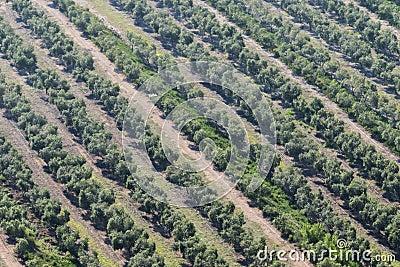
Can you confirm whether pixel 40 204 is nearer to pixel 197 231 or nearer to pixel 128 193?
pixel 128 193

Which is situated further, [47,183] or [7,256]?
[47,183]

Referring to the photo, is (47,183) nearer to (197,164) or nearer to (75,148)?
(75,148)

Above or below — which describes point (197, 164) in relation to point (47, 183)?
above

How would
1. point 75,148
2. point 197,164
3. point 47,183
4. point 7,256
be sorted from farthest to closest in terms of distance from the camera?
1. point 75,148
2. point 197,164
3. point 47,183
4. point 7,256

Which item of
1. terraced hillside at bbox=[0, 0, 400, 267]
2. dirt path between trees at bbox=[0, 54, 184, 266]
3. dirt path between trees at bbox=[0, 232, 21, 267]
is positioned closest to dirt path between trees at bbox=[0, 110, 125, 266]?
terraced hillside at bbox=[0, 0, 400, 267]

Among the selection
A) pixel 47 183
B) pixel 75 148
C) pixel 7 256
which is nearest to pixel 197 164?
pixel 75 148

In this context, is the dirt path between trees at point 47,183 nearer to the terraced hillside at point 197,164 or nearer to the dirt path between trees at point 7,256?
the terraced hillside at point 197,164

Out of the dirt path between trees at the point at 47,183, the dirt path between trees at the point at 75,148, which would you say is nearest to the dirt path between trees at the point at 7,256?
the dirt path between trees at the point at 47,183

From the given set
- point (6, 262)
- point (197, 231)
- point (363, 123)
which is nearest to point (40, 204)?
point (6, 262)

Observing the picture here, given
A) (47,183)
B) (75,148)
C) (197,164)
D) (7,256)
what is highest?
(197,164)
